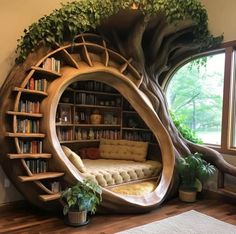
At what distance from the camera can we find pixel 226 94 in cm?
445

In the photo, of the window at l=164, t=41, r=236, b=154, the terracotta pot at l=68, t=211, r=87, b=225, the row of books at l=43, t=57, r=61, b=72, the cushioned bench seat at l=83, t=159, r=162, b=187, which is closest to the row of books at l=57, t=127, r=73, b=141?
the cushioned bench seat at l=83, t=159, r=162, b=187

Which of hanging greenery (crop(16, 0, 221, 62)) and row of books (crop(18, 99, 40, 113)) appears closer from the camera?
row of books (crop(18, 99, 40, 113))

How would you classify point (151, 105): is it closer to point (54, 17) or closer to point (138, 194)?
point (138, 194)

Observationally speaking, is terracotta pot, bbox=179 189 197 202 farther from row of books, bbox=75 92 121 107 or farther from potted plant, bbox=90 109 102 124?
row of books, bbox=75 92 121 107

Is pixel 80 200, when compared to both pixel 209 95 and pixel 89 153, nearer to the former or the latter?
pixel 89 153

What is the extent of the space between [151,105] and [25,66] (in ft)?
7.01

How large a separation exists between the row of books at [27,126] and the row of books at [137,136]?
2279mm

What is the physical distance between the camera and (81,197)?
301 cm

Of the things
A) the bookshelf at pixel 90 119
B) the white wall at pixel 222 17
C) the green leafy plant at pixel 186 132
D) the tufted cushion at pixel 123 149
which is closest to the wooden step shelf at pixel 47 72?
the bookshelf at pixel 90 119

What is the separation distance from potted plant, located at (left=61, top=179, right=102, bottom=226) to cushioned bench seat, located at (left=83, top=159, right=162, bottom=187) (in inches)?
14.5

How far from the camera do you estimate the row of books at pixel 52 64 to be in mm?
3400

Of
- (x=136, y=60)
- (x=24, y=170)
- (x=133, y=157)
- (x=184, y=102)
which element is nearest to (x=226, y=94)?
(x=184, y=102)

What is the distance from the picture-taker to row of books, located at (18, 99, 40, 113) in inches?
128

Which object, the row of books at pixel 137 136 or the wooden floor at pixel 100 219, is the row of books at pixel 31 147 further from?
the row of books at pixel 137 136
